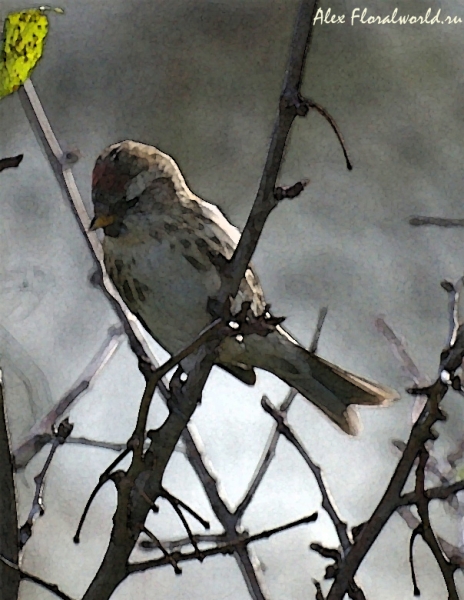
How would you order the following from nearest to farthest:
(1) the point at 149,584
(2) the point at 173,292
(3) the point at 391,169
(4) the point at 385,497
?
(4) the point at 385,497
(2) the point at 173,292
(1) the point at 149,584
(3) the point at 391,169

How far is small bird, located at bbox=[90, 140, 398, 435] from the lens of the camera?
2.18 ft

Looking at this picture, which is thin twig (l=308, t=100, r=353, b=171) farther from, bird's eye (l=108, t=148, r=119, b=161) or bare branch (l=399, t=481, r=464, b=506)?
bird's eye (l=108, t=148, r=119, b=161)

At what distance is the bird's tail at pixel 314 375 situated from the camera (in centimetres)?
69

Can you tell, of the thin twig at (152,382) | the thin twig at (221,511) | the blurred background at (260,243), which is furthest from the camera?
the blurred background at (260,243)

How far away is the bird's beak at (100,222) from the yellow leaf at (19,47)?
0.24 meters

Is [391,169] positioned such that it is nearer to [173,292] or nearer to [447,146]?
[447,146]

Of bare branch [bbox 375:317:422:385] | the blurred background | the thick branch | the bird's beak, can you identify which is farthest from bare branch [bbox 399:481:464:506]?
the blurred background

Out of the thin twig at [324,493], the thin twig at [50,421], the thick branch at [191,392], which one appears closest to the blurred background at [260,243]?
the thin twig at [50,421]

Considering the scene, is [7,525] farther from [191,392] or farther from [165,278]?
[165,278]

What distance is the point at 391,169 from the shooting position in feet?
3.62

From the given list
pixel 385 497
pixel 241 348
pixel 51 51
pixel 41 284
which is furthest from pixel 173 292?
pixel 51 51

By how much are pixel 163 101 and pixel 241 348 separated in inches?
18.8

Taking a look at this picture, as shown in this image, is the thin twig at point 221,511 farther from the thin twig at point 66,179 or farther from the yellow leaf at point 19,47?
the yellow leaf at point 19,47

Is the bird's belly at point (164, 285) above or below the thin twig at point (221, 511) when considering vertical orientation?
above
